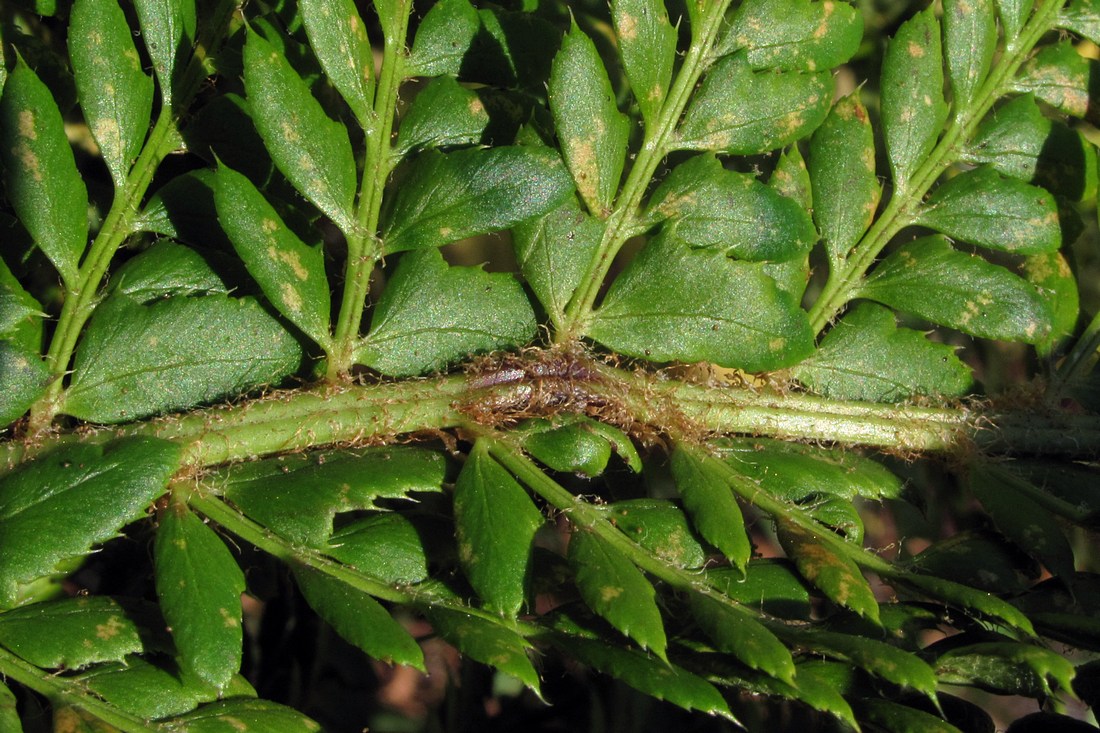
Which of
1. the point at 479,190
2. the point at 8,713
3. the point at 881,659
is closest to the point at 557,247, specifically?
the point at 479,190

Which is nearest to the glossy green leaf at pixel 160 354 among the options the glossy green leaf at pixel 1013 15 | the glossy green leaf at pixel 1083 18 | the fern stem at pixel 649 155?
the fern stem at pixel 649 155

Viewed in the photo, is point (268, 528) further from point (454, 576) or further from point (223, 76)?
point (223, 76)

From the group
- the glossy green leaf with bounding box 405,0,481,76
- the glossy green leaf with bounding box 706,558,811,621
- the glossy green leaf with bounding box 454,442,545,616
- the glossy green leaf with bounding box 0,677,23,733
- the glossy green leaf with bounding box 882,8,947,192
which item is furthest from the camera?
the glossy green leaf with bounding box 882,8,947,192

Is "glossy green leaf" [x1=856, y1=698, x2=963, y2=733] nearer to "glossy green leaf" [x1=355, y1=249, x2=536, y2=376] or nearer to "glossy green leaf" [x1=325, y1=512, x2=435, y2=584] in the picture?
"glossy green leaf" [x1=325, y1=512, x2=435, y2=584]

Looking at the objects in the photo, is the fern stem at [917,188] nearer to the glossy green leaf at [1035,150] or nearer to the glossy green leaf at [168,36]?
the glossy green leaf at [1035,150]

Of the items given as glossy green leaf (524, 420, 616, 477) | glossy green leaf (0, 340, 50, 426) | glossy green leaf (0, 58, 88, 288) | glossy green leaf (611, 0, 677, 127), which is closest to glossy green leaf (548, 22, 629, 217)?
glossy green leaf (611, 0, 677, 127)

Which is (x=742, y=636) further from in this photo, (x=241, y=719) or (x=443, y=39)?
(x=443, y=39)
